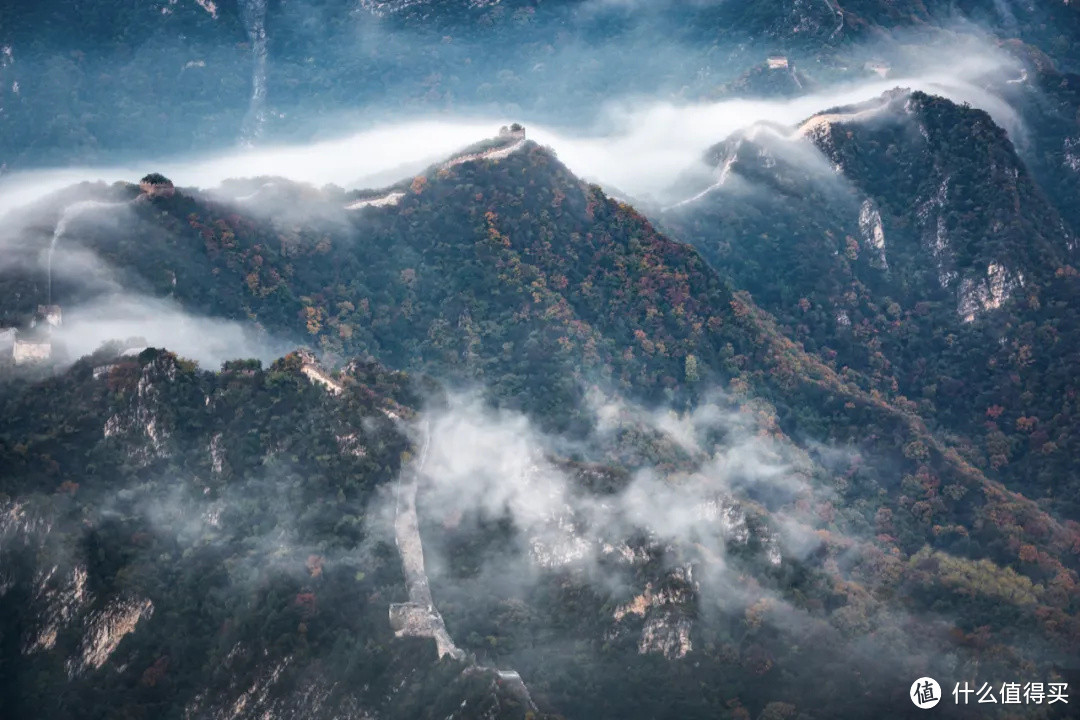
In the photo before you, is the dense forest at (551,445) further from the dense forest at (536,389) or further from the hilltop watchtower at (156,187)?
the hilltop watchtower at (156,187)

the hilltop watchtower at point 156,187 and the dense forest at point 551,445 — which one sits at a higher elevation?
the hilltop watchtower at point 156,187

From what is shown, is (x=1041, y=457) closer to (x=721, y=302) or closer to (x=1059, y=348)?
(x=1059, y=348)

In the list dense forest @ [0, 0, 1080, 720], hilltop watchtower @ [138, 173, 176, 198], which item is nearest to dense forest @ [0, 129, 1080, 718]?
dense forest @ [0, 0, 1080, 720]

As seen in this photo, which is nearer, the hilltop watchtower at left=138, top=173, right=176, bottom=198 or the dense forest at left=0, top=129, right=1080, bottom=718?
the dense forest at left=0, top=129, right=1080, bottom=718

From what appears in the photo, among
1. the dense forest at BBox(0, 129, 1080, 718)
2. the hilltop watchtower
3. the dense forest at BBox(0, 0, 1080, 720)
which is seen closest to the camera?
the dense forest at BBox(0, 0, 1080, 720)

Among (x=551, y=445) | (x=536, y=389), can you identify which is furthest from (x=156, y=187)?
(x=551, y=445)

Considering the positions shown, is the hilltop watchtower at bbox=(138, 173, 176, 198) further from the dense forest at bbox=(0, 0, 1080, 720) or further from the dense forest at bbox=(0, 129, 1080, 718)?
the dense forest at bbox=(0, 129, 1080, 718)

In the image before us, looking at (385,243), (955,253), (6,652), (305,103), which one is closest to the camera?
(6,652)

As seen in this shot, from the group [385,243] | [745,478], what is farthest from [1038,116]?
[385,243]

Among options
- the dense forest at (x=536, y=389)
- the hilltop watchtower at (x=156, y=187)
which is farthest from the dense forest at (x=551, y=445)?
the hilltop watchtower at (x=156, y=187)

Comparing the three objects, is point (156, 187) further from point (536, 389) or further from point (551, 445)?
point (551, 445)

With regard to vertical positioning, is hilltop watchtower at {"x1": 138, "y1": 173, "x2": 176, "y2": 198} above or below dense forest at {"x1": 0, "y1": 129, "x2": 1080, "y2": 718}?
above
